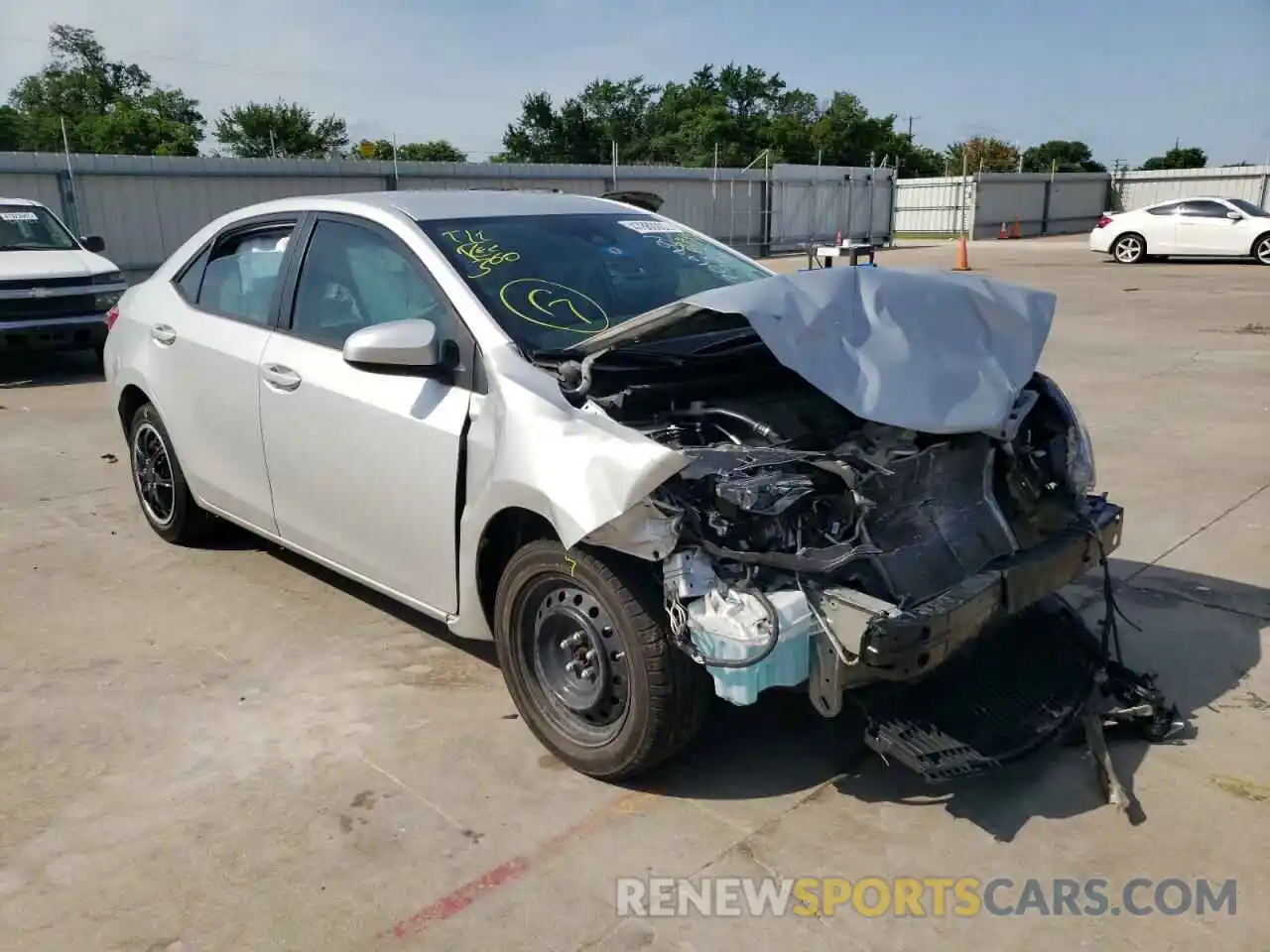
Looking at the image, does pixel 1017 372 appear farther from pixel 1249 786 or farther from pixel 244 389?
pixel 244 389

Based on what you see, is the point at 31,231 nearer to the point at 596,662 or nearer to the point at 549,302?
the point at 549,302

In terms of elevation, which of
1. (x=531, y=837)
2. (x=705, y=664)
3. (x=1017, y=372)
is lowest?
(x=531, y=837)

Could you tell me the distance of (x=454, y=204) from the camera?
165 inches

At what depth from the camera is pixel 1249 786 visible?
319 cm

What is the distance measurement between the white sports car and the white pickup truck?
21.3 meters

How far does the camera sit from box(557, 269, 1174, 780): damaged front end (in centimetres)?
283

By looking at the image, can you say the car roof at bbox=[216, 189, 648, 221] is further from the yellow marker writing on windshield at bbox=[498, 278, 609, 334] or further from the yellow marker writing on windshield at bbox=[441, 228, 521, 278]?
the yellow marker writing on windshield at bbox=[498, 278, 609, 334]

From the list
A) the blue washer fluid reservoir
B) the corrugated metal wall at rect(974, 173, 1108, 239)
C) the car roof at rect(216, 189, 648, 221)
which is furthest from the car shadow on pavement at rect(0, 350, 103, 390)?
the corrugated metal wall at rect(974, 173, 1108, 239)

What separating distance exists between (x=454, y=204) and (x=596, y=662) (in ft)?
6.73

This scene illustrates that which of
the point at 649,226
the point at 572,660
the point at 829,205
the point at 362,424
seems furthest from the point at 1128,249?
the point at 572,660

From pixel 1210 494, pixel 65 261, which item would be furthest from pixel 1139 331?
pixel 65 261

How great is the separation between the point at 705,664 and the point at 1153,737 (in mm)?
1683

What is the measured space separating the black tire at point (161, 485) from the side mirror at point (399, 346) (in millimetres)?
2141

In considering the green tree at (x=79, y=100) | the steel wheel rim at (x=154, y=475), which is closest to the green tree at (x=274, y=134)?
the green tree at (x=79, y=100)
